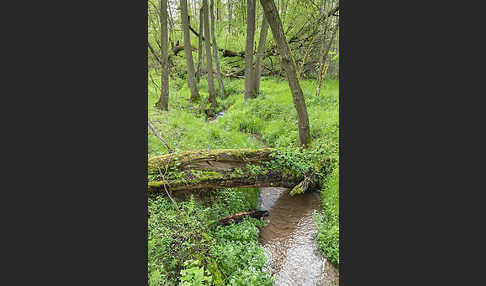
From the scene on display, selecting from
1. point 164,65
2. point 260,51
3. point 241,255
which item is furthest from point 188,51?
point 241,255

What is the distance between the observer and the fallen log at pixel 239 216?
4688mm

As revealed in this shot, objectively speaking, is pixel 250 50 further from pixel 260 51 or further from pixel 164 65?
pixel 164 65

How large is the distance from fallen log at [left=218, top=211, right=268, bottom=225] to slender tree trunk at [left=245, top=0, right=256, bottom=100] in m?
8.35

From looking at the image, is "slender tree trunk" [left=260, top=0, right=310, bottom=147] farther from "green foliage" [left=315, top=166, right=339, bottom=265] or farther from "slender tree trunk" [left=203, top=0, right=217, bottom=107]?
"slender tree trunk" [left=203, top=0, right=217, bottom=107]

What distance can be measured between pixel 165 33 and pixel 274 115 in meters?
5.32

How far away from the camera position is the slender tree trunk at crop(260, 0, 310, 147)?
5547mm

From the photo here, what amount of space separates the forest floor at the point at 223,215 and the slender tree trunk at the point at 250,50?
8.78 feet

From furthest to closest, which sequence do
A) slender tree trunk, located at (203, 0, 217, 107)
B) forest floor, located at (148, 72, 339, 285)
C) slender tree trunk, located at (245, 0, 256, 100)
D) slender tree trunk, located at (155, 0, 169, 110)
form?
1. slender tree trunk, located at (203, 0, 217, 107)
2. slender tree trunk, located at (245, 0, 256, 100)
3. slender tree trunk, located at (155, 0, 169, 110)
4. forest floor, located at (148, 72, 339, 285)

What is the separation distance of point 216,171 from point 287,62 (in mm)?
3104

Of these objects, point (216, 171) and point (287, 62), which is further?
point (287, 62)

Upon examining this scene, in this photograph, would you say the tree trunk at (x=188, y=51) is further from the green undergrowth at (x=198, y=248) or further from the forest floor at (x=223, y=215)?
the green undergrowth at (x=198, y=248)

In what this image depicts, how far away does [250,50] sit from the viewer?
12188mm

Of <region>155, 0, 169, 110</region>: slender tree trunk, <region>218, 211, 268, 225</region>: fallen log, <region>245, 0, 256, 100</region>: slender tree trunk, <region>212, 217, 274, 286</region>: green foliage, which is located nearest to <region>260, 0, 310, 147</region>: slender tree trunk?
<region>218, 211, 268, 225</region>: fallen log

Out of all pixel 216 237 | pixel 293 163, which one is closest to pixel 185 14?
pixel 293 163
